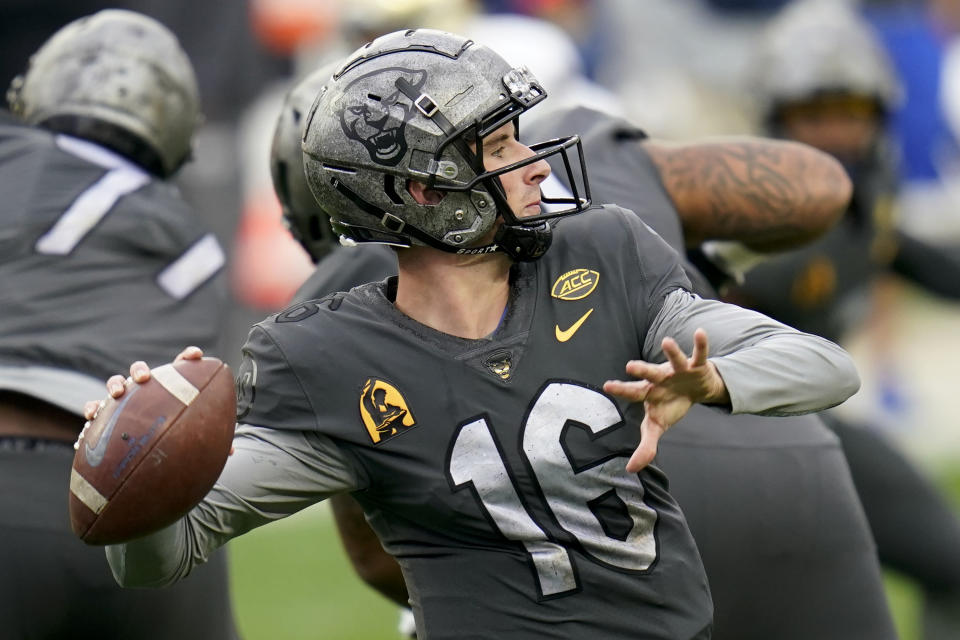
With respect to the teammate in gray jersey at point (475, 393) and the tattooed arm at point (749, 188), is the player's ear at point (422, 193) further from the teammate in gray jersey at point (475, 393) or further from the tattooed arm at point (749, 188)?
the tattooed arm at point (749, 188)

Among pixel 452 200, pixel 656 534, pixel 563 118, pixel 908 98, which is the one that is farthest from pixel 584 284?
pixel 908 98

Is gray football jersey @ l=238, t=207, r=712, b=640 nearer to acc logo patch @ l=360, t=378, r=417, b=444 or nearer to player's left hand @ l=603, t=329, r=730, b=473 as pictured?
acc logo patch @ l=360, t=378, r=417, b=444

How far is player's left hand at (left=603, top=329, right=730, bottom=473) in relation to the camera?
268cm

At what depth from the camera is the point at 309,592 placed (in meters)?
7.57

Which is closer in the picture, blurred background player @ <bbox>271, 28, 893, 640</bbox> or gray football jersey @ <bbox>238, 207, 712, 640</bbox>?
gray football jersey @ <bbox>238, 207, 712, 640</bbox>

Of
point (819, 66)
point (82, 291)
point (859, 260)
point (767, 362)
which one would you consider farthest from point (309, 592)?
point (767, 362)

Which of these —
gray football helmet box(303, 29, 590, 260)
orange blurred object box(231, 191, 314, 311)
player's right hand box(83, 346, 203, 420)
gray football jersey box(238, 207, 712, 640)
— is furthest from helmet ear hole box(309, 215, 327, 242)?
orange blurred object box(231, 191, 314, 311)

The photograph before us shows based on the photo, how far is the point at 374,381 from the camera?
3.07 m

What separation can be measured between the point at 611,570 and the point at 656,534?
13 centimetres

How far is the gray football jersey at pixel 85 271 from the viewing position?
3961 mm

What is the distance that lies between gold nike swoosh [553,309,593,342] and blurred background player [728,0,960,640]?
2589 millimetres

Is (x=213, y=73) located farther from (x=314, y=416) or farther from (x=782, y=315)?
(x=314, y=416)

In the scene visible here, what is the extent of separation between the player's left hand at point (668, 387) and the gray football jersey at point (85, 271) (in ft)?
5.60

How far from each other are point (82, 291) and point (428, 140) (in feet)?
4.48
